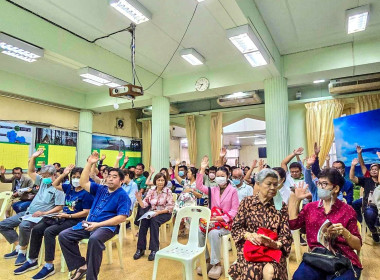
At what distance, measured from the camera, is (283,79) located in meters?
5.12

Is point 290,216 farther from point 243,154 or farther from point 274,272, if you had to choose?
point 243,154

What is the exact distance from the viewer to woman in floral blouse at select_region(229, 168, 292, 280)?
5.67 feet

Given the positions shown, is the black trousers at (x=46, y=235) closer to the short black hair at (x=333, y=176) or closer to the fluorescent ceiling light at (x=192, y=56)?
the short black hair at (x=333, y=176)

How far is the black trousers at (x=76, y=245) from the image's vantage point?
92.1 inches

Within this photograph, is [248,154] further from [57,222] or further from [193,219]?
[57,222]

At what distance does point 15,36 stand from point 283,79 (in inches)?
181

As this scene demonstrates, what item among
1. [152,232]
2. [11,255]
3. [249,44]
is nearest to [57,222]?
[11,255]

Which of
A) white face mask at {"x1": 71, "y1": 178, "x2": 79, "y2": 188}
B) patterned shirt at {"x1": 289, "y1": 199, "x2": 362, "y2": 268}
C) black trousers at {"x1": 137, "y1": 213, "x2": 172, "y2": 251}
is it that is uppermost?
white face mask at {"x1": 71, "y1": 178, "x2": 79, "y2": 188}

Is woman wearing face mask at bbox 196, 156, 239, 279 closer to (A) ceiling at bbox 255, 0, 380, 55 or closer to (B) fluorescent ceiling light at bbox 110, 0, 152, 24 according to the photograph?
(B) fluorescent ceiling light at bbox 110, 0, 152, 24

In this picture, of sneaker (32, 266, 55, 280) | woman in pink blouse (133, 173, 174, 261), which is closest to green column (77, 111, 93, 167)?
woman in pink blouse (133, 173, 174, 261)

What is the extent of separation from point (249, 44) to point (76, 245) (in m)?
3.42

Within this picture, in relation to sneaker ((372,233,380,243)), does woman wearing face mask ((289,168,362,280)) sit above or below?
above

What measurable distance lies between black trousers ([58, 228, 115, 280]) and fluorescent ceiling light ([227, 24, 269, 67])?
9.51 ft

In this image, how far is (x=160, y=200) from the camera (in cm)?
364
